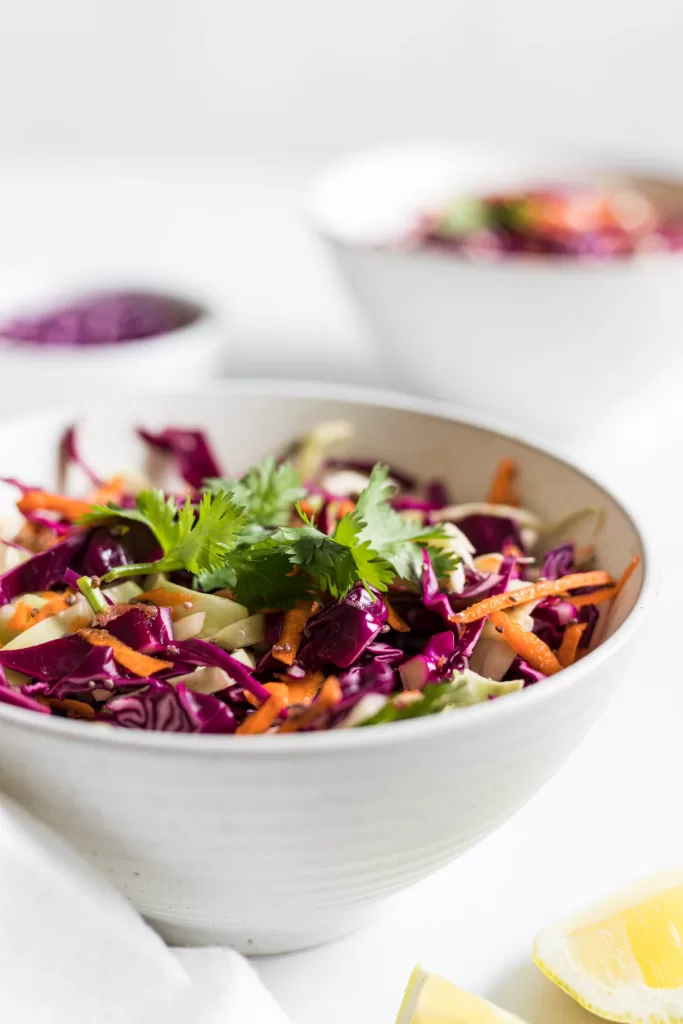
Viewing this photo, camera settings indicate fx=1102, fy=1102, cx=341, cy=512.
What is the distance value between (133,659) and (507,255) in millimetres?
1908

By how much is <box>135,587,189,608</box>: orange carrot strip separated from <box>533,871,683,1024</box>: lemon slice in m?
0.65

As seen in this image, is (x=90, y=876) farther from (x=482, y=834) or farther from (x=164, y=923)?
(x=482, y=834)

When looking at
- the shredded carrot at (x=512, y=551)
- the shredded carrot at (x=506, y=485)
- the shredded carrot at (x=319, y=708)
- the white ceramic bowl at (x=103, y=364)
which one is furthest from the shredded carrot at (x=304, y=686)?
the white ceramic bowl at (x=103, y=364)

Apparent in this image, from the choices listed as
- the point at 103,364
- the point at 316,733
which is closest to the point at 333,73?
the point at 103,364

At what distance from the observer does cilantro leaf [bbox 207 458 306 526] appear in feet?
5.82

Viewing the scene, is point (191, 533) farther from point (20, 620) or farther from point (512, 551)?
point (512, 551)

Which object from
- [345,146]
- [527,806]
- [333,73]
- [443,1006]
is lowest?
[527,806]

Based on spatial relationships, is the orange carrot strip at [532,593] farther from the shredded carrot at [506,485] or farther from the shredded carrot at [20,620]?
the shredded carrot at [20,620]

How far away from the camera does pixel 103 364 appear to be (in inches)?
102

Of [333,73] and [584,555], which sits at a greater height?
[333,73]

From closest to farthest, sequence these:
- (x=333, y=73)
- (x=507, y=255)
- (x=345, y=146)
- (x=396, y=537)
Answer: (x=396, y=537) < (x=507, y=255) < (x=333, y=73) < (x=345, y=146)

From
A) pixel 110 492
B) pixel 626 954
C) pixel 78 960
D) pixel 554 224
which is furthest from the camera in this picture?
pixel 554 224

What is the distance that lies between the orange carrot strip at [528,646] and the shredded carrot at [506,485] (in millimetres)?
495

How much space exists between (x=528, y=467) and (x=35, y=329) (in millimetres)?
1627
